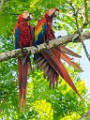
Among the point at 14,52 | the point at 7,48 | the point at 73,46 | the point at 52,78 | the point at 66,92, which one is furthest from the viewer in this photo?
the point at 66,92

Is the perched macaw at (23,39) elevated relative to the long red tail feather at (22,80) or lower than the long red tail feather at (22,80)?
elevated

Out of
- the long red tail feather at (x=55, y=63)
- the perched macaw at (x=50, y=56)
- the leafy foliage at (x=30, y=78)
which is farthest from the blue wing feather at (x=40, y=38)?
the leafy foliage at (x=30, y=78)

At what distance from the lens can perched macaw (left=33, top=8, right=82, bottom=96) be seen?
4.56 m

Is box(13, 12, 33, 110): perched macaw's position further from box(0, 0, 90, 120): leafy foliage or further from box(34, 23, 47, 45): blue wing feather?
box(0, 0, 90, 120): leafy foliage

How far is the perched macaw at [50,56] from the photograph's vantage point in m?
4.56

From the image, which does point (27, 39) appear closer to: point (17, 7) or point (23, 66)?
point (23, 66)

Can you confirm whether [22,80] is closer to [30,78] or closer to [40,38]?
[40,38]

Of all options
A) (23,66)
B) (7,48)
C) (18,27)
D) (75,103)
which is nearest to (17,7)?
(7,48)

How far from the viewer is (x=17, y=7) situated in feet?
20.3

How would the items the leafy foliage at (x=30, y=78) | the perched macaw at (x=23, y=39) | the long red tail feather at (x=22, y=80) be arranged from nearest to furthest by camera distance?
the long red tail feather at (x=22, y=80), the perched macaw at (x=23, y=39), the leafy foliage at (x=30, y=78)

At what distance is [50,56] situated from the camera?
4.66 meters

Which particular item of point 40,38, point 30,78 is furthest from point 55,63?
point 30,78

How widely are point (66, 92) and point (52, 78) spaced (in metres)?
2.72

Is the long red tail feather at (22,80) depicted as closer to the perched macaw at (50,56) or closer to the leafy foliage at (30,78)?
the perched macaw at (50,56)
